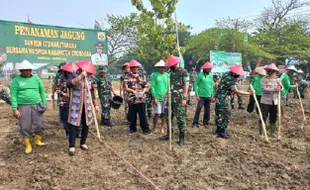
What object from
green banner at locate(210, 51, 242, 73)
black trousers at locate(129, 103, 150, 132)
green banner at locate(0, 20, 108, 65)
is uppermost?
green banner at locate(0, 20, 108, 65)

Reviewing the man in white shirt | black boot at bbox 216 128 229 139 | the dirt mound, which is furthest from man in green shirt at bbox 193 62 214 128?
the man in white shirt

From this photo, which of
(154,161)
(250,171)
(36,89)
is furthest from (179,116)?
(36,89)

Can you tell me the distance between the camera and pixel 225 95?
19.6 feet

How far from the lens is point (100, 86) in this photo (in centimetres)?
702

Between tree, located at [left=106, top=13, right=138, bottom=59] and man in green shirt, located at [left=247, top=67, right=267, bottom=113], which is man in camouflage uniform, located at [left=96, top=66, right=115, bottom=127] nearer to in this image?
man in green shirt, located at [left=247, top=67, right=267, bottom=113]

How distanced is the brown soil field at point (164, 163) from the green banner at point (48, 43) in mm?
5248

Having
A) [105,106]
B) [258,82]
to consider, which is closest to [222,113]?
[258,82]

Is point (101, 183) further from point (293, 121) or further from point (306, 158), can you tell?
point (293, 121)

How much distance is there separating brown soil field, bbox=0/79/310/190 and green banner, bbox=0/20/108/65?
207 inches

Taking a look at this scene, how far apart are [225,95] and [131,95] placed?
1970 millimetres

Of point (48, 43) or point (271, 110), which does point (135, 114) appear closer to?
point (271, 110)

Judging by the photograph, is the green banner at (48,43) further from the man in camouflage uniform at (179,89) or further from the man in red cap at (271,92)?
the man in red cap at (271,92)

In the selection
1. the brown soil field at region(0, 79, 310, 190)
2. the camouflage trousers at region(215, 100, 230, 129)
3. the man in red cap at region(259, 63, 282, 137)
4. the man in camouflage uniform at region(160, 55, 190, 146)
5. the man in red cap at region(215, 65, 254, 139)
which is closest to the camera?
the brown soil field at region(0, 79, 310, 190)

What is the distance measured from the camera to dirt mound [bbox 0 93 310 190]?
393 centimetres
